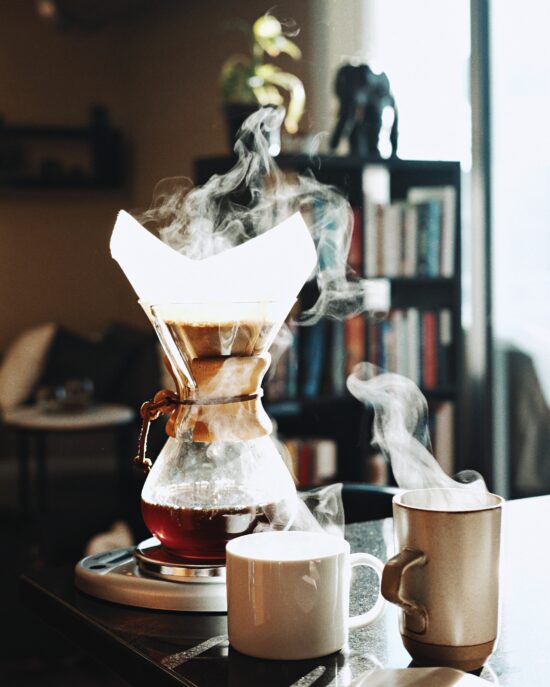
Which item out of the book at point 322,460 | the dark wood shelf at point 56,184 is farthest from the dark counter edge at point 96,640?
the dark wood shelf at point 56,184

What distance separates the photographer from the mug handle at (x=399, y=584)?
77cm

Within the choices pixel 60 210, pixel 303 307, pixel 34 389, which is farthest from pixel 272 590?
pixel 60 210

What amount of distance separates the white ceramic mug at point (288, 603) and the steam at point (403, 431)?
0.17 metres

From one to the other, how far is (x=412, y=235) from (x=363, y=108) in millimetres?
459

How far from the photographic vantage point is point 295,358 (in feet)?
10.8

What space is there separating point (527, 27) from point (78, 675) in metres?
2.65

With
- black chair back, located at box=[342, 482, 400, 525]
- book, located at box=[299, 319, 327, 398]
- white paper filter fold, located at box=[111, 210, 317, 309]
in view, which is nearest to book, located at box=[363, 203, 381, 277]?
book, located at box=[299, 319, 327, 398]

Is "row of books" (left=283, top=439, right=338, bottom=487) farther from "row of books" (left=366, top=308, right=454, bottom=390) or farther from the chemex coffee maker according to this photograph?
the chemex coffee maker

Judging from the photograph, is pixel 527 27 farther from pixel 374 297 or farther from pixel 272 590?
pixel 272 590

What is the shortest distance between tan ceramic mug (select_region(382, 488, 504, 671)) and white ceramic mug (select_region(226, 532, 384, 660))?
49 millimetres

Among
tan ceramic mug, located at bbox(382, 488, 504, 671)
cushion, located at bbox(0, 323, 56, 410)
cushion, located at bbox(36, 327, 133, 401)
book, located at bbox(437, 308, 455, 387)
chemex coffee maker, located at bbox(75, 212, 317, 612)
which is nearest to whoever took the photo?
tan ceramic mug, located at bbox(382, 488, 504, 671)

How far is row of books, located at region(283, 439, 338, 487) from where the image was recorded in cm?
332

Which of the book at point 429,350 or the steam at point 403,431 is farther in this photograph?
the book at point 429,350

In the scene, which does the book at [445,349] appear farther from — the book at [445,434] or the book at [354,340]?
the book at [354,340]
